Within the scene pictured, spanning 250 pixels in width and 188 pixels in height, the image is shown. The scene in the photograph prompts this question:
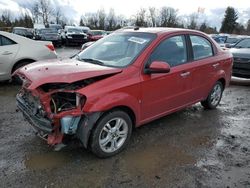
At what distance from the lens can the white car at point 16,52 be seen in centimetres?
767

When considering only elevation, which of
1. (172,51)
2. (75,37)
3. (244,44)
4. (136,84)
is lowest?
(75,37)

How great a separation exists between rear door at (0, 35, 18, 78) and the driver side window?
455cm

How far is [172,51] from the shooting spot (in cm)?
493

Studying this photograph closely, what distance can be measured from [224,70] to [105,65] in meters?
2.96

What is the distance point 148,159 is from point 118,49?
1796 mm

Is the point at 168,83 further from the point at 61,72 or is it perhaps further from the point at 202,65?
the point at 61,72

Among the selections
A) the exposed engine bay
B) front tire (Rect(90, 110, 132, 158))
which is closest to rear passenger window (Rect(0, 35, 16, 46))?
the exposed engine bay

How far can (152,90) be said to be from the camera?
4.50m

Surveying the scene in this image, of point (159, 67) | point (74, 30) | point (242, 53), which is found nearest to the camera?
point (159, 67)

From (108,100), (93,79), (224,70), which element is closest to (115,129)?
(108,100)

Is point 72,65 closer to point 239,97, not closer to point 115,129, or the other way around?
point 115,129

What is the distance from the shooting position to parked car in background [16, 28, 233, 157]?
373cm

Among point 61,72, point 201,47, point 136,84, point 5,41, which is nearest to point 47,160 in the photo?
point 61,72

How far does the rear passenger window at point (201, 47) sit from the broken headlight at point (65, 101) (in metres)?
2.54
